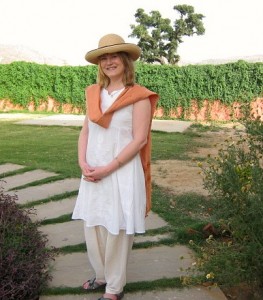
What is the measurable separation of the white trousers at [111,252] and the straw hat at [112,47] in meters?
1.08

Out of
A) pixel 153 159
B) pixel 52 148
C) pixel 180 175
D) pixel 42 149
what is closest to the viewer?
pixel 180 175

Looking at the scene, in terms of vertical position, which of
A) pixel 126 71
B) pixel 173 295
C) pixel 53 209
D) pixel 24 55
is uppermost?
pixel 24 55

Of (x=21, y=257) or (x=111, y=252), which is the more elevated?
(x=111, y=252)

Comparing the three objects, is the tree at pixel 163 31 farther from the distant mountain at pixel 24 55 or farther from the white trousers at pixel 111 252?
the white trousers at pixel 111 252

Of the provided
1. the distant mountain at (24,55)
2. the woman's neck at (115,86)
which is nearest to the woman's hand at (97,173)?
the woman's neck at (115,86)

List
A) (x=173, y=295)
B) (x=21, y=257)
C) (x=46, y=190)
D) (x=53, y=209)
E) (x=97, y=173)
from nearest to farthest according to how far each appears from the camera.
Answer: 1. (x=97, y=173)
2. (x=173, y=295)
3. (x=21, y=257)
4. (x=53, y=209)
5. (x=46, y=190)

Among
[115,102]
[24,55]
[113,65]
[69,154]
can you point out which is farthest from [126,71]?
[24,55]

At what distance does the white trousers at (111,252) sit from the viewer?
2449 millimetres

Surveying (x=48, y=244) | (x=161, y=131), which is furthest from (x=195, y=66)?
(x=48, y=244)

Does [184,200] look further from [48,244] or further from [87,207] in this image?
[87,207]

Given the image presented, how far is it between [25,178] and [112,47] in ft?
11.1

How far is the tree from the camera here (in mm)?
37156

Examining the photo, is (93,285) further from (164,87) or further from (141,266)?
(164,87)

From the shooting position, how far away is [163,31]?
3772 cm
